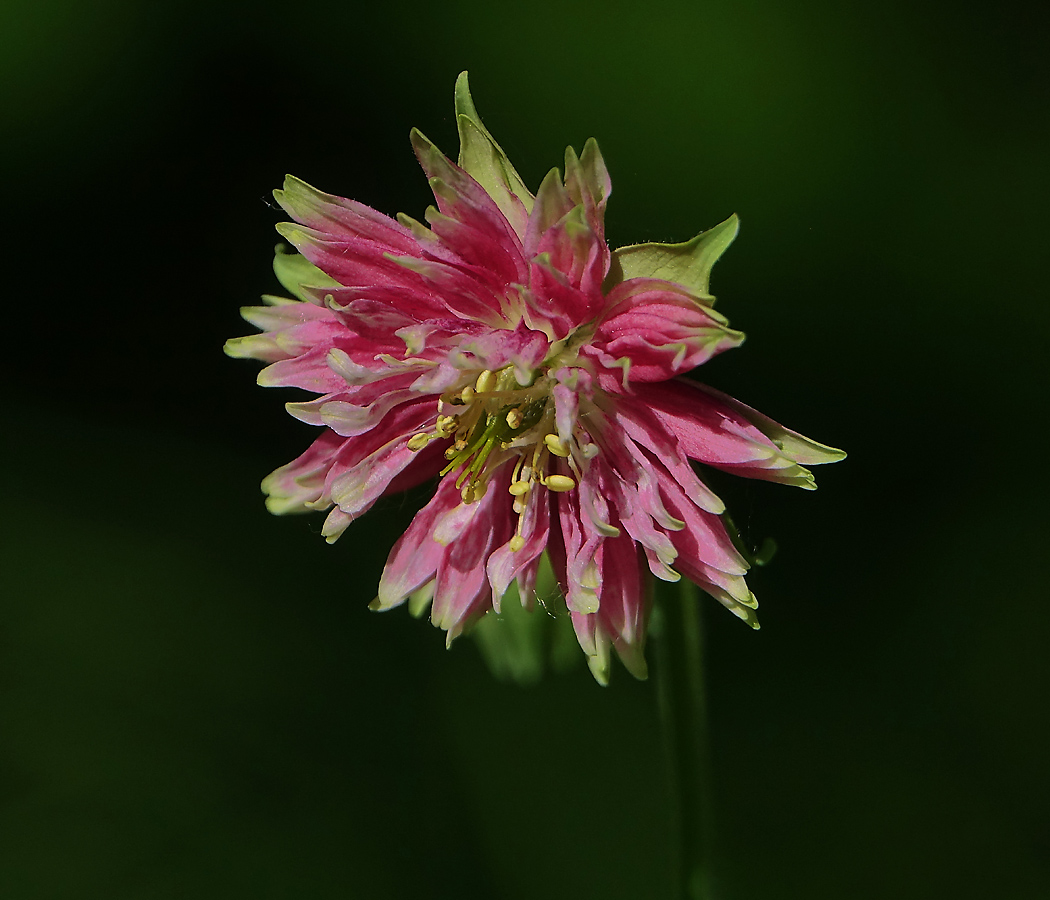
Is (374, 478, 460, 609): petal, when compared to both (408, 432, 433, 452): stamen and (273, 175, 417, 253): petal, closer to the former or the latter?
(408, 432, 433, 452): stamen

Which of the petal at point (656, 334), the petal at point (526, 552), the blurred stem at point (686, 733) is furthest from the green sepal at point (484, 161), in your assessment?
the blurred stem at point (686, 733)

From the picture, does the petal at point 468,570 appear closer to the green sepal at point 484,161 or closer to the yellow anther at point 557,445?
the yellow anther at point 557,445

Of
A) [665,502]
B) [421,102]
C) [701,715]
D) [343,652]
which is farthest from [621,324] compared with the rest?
[343,652]

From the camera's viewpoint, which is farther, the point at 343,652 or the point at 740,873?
the point at 343,652

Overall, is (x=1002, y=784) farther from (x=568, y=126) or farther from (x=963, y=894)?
(x=568, y=126)

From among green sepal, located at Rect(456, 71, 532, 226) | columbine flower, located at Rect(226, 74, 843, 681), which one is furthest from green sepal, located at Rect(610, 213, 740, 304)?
green sepal, located at Rect(456, 71, 532, 226)

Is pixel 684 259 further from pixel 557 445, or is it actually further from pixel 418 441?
pixel 418 441
